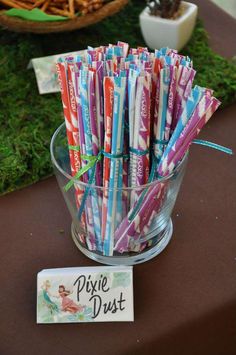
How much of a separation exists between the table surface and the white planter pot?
0.36 m

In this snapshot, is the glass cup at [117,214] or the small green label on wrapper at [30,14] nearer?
the glass cup at [117,214]

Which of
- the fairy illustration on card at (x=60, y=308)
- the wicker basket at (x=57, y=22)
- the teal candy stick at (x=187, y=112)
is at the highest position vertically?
the teal candy stick at (x=187, y=112)

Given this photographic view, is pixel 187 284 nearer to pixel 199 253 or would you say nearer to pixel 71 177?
pixel 199 253

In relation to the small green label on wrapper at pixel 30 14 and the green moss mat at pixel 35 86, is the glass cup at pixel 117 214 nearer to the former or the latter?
the green moss mat at pixel 35 86

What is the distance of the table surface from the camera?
54 centimetres

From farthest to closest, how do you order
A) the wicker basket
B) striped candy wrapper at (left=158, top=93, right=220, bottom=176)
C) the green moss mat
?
the wicker basket
the green moss mat
striped candy wrapper at (left=158, top=93, right=220, bottom=176)

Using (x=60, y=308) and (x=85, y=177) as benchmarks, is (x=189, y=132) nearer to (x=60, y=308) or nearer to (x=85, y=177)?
(x=85, y=177)

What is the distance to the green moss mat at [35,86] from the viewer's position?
75 cm

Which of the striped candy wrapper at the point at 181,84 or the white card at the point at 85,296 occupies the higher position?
the striped candy wrapper at the point at 181,84

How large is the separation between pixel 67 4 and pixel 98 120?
55 centimetres

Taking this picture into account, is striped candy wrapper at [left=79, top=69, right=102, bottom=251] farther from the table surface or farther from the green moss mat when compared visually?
Result: the green moss mat

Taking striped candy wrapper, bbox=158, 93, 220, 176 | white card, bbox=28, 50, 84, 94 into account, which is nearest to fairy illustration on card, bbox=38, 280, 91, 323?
striped candy wrapper, bbox=158, 93, 220, 176

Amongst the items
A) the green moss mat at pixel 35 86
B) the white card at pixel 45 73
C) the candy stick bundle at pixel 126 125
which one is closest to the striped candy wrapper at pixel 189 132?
the candy stick bundle at pixel 126 125

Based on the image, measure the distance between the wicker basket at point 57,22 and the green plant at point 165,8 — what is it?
0.22 ft
